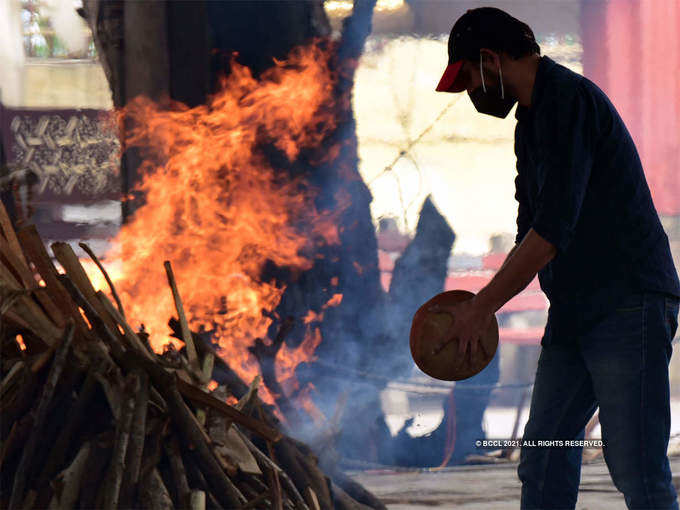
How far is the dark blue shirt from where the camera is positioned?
2234 mm

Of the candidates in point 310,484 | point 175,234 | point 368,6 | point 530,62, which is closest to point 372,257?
point 175,234

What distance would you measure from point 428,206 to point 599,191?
95.5 inches

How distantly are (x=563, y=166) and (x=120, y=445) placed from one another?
1666mm

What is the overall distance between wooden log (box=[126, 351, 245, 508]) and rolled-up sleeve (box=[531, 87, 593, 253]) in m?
1.40

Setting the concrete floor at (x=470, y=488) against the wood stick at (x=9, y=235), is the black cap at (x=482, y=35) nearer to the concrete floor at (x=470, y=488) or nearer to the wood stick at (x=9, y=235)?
the wood stick at (x=9, y=235)

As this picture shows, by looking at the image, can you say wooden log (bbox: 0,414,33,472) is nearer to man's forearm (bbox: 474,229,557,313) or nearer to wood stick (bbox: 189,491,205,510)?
wood stick (bbox: 189,491,205,510)

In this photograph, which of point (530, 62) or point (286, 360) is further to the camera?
point (286, 360)

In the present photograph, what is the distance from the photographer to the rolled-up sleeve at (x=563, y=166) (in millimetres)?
2215

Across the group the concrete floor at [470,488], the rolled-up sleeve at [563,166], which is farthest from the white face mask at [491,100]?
the concrete floor at [470,488]

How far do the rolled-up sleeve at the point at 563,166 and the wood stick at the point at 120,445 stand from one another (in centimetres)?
148

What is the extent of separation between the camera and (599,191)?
7.80 ft

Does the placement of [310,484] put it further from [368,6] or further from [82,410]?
[368,6]

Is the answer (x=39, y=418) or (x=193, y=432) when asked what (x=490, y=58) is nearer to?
(x=193, y=432)

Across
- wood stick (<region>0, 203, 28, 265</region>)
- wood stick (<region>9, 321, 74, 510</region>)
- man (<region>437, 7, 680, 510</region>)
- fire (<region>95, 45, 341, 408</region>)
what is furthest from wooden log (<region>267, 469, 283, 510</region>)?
fire (<region>95, 45, 341, 408</region>)
